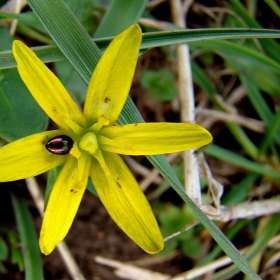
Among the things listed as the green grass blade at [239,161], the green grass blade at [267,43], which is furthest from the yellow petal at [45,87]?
the green grass blade at [267,43]

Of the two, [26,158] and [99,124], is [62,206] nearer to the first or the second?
[26,158]

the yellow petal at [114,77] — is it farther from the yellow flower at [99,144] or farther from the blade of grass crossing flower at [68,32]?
the blade of grass crossing flower at [68,32]

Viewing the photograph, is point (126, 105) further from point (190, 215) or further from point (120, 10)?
point (190, 215)

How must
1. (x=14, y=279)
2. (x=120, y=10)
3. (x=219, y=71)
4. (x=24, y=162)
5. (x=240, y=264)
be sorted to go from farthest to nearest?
1. (x=219, y=71)
2. (x=14, y=279)
3. (x=120, y=10)
4. (x=240, y=264)
5. (x=24, y=162)

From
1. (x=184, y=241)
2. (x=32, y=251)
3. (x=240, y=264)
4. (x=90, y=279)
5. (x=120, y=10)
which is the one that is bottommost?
(x=90, y=279)

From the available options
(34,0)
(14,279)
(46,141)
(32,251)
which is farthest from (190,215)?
(34,0)

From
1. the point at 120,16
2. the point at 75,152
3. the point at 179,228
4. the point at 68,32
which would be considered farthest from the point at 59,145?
the point at 179,228

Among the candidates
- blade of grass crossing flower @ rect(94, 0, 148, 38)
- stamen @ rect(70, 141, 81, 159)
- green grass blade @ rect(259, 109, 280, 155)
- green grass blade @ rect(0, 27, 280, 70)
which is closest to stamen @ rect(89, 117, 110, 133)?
stamen @ rect(70, 141, 81, 159)
